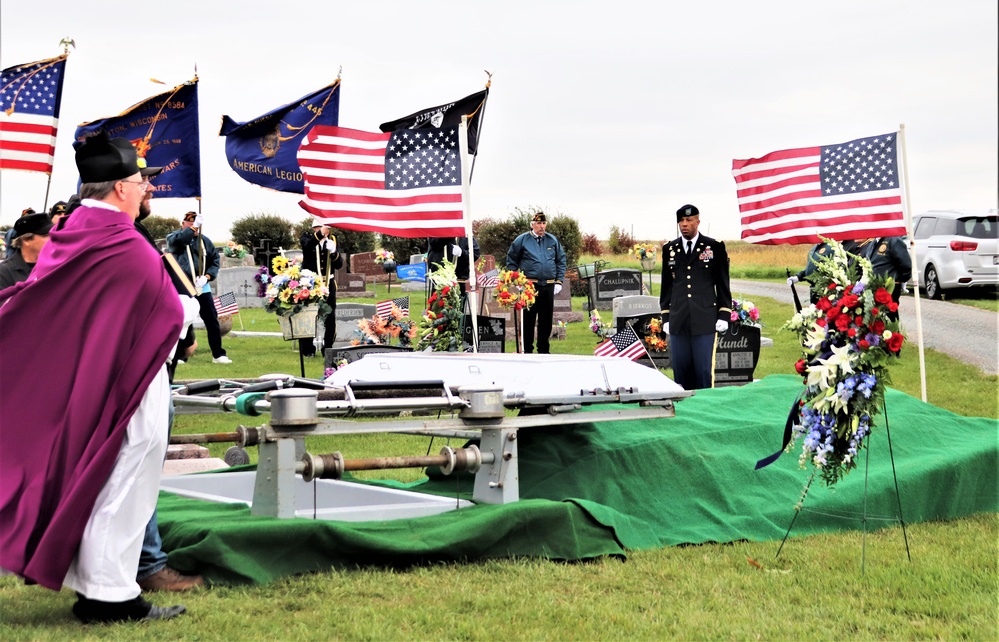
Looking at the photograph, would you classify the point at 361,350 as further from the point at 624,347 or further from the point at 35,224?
the point at 35,224

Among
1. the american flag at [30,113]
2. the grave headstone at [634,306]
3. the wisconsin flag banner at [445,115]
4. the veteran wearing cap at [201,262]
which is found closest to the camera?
the wisconsin flag banner at [445,115]

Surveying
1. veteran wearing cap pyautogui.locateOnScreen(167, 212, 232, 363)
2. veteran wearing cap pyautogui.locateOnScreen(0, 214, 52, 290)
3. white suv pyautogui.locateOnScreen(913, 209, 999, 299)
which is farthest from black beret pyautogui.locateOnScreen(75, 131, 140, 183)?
white suv pyautogui.locateOnScreen(913, 209, 999, 299)

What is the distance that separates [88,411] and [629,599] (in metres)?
2.30

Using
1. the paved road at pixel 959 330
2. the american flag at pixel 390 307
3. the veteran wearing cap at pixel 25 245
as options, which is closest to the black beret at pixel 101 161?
the veteran wearing cap at pixel 25 245

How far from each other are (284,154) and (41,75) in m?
3.10

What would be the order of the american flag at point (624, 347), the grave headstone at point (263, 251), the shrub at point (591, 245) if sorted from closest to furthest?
the american flag at point (624, 347)
the grave headstone at point (263, 251)
the shrub at point (591, 245)

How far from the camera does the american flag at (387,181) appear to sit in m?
9.51

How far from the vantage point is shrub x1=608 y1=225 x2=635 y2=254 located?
169ft

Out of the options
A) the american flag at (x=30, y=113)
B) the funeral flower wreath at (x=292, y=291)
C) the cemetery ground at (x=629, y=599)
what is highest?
the american flag at (x=30, y=113)

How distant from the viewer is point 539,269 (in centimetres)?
1642

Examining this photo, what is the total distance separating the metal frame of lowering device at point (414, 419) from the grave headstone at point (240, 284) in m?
23.1

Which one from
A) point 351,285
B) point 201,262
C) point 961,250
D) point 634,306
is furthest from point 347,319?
point 351,285

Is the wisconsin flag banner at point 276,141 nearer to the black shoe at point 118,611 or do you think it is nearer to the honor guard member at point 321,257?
the honor guard member at point 321,257

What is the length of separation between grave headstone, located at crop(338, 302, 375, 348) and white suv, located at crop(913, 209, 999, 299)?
12.9 meters
